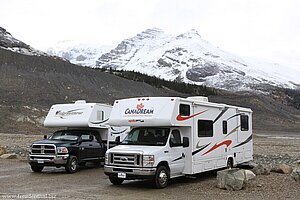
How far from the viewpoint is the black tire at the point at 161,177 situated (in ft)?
46.8

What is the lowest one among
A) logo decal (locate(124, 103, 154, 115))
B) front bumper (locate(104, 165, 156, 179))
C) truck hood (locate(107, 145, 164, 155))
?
front bumper (locate(104, 165, 156, 179))

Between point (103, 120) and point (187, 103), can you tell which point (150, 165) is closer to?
point (187, 103)

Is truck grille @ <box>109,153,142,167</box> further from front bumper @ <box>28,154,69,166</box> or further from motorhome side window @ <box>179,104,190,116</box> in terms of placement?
front bumper @ <box>28,154,69,166</box>

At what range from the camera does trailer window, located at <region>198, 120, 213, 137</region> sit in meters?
16.2

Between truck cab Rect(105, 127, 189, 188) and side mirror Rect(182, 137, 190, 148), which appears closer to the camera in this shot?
truck cab Rect(105, 127, 189, 188)

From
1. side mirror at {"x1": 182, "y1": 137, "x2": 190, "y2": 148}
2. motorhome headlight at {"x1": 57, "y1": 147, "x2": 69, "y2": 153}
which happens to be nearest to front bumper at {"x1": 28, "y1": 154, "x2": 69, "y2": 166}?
motorhome headlight at {"x1": 57, "y1": 147, "x2": 69, "y2": 153}

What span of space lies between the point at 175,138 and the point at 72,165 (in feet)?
18.5

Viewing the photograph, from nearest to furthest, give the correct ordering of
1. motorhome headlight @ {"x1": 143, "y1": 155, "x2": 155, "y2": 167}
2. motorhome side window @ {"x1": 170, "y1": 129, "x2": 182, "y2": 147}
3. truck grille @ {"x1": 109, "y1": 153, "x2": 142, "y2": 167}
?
motorhome headlight @ {"x1": 143, "y1": 155, "x2": 155, "y2": 167} → truck grille @ {"x1": 109, "y1": 153, "x2": 142, "y2": 167} → motorhome side window @ {"x1": 170, "y1": 129, "x2": 182, "y2": 147}

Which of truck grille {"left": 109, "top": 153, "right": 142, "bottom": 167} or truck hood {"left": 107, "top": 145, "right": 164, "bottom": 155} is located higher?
truck hood {"left": 107, "top": 145, "right": 164, "bottom": 155}

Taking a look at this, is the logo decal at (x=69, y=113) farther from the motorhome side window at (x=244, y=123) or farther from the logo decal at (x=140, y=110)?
the motorhome side window at (x=244, y=123)

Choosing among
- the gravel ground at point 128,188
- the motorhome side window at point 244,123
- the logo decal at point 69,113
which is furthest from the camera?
the logo decal at point 69,113

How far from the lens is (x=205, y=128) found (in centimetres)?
1662

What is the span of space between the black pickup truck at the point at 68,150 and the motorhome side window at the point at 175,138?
5.36 meters

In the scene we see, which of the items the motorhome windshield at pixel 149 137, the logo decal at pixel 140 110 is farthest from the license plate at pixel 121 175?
the logo decal at pixel 140 110
